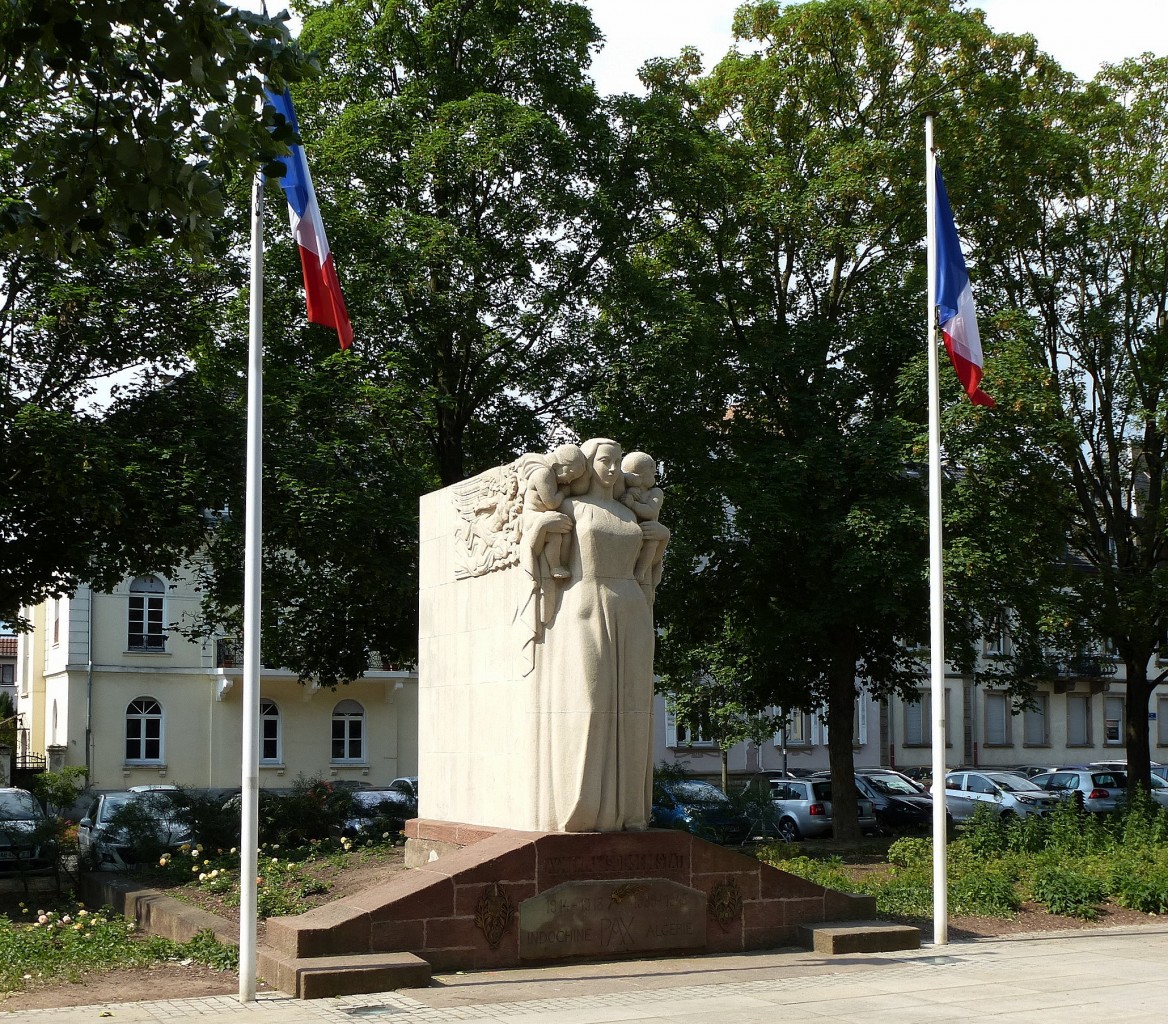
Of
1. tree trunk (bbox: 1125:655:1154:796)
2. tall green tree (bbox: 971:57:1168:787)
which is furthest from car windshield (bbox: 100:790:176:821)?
tree trunk (bbox: 1125:655:1154:796)

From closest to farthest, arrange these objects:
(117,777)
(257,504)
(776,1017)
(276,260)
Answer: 1. (776,1017)
2. (257,504)
3. (276,260)
4. (117,777)

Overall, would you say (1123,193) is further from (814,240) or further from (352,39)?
(352,39)

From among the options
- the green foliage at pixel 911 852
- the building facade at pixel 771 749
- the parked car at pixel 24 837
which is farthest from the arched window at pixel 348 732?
the green foliage at pixel 911 852

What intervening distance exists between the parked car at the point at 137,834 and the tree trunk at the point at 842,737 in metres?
12.5

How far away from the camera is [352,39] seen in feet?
78.3

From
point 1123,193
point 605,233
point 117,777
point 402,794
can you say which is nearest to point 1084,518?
point 1123,193

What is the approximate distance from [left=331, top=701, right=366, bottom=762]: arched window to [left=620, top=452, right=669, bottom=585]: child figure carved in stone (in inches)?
1321

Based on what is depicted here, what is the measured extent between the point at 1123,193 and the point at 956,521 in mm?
9410

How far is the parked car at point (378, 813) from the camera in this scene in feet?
67.2

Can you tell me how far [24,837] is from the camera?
19.5 m

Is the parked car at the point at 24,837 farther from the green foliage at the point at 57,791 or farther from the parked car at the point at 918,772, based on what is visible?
the parked car at the point at 918,772

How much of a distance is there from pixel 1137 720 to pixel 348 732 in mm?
25946

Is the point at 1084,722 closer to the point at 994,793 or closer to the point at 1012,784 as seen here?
the point at 1012,784

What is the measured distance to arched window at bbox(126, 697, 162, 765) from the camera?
43438 mm
